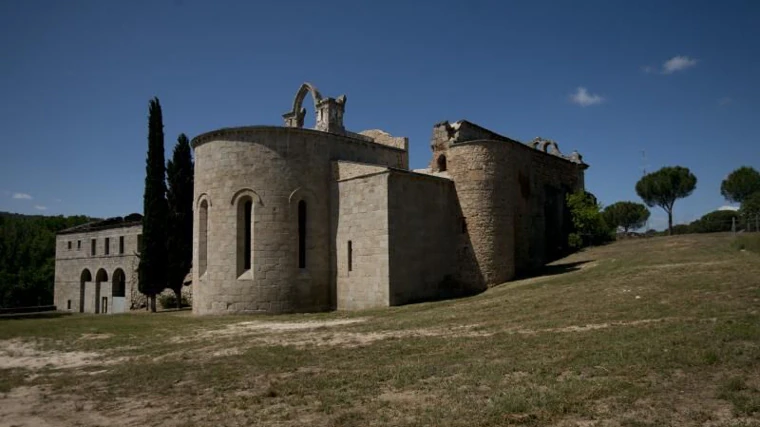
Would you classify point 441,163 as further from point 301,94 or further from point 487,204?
point 301,94

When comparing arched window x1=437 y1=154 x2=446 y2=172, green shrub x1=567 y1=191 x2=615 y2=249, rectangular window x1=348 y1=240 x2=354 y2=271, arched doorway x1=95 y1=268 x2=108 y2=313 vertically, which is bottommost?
arched doorway x1=95 y1=268 x2=108 y2=313

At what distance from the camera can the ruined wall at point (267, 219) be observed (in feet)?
63.6

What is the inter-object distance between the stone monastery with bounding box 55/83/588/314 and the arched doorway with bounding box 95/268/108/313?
2356 centimetres

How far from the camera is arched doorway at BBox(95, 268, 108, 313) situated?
130 feet

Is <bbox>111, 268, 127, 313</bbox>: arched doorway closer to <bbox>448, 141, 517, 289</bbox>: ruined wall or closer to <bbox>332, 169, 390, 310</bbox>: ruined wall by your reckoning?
<bbox>332, 169, 390, 310</bbox>: ruined wall

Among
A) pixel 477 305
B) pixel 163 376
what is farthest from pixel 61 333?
pixel 477 305

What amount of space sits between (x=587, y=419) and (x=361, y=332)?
7658 mm

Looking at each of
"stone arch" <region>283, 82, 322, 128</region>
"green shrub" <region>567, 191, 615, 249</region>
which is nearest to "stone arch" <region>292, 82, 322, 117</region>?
"stone arch" <region>283, 82, 322, 128</region>

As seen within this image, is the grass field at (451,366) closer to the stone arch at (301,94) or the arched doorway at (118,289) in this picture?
the stone arch at (301,94)

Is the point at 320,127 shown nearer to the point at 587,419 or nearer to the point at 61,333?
the point at 61,333

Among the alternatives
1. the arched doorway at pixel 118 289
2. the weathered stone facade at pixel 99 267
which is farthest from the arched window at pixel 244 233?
the arched doorway at pixel 118 289

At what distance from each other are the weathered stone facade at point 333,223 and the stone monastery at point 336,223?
0.04 metres

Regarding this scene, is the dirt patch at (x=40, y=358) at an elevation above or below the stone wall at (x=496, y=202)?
below

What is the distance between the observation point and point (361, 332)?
12602mm
